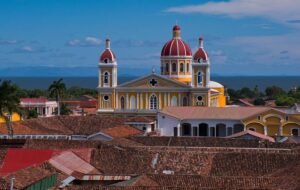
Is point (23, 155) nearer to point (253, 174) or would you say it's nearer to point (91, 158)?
point (91, 158)

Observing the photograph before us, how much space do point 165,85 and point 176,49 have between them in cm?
420

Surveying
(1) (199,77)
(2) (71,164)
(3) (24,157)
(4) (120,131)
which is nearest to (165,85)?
(1) (199,77)

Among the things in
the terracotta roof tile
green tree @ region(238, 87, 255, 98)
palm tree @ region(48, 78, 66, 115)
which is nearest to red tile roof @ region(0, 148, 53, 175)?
the terracotta roof tile

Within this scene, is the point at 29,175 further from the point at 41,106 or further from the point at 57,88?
the point at 41,106

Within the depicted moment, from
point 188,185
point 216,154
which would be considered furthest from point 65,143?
point 188,185

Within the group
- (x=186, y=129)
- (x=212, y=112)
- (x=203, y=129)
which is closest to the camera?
(x=212, y=112)

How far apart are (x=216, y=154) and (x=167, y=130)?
2470 cm

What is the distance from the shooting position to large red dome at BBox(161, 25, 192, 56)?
221ft

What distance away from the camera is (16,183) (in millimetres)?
23547

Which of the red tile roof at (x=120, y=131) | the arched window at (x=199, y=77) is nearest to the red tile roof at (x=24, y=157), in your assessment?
the red tile roof at (x=120, y=131)

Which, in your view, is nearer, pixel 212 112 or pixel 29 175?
pixel 29 175

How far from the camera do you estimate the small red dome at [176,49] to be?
2648 inches

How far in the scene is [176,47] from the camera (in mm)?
67438

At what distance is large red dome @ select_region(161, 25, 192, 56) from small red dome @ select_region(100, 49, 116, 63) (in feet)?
14.2
